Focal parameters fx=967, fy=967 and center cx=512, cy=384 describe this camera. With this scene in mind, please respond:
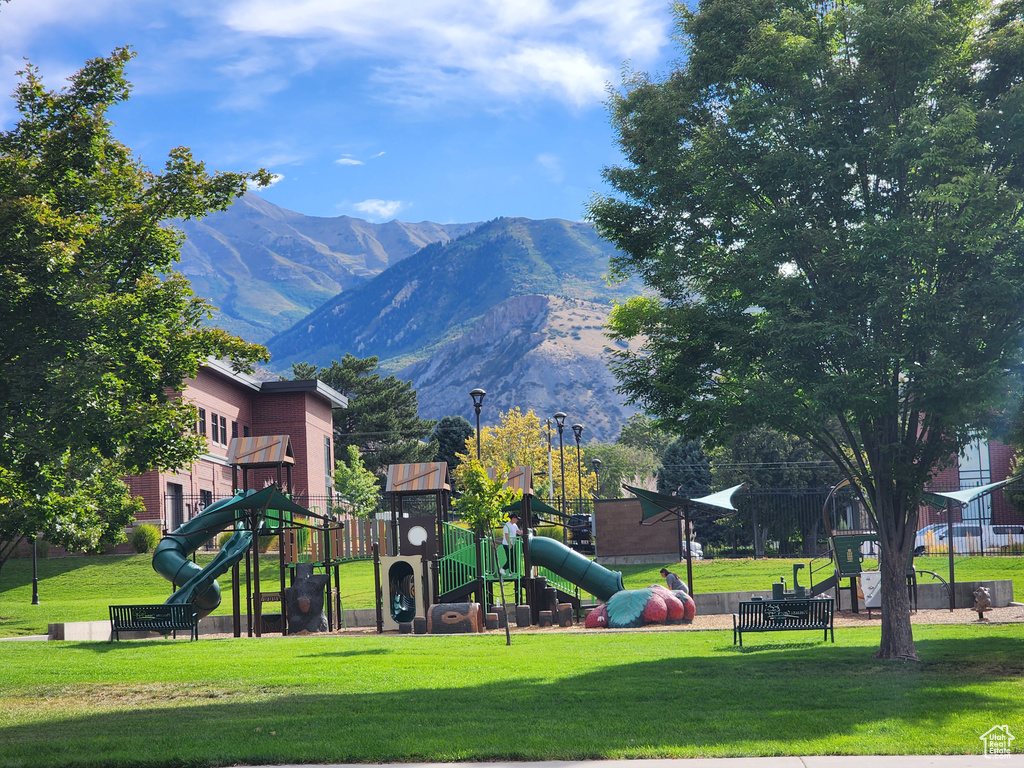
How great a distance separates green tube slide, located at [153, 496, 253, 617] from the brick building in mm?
12149

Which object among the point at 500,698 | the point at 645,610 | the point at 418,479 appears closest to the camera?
the point at 500,698

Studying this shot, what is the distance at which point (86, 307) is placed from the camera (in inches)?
467

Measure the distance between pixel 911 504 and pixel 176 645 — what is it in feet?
42.9

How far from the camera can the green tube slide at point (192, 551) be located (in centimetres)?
2408

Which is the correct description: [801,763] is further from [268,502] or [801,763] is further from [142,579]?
[142,579]

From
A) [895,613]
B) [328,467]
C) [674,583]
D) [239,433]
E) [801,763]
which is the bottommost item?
[674,583]

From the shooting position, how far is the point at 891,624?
13625mm

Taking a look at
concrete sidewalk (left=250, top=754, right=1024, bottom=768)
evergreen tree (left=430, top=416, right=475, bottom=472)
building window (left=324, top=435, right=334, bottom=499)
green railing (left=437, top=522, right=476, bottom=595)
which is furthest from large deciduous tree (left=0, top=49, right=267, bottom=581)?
evergreen tree (left=430, top=416, right=475, bottom=472)

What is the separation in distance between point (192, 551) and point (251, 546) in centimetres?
717

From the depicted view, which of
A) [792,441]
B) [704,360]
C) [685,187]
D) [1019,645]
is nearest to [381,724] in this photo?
[704,360]

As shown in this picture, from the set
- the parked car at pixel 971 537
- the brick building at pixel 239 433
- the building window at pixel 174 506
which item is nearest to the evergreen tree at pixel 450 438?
the brick building at pixel 239 433

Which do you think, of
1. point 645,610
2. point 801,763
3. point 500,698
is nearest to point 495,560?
point 645,610

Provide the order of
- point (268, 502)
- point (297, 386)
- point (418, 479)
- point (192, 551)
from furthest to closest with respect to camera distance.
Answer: point (297, 386), point (192, 551), point (418, 479), point (268, 502)

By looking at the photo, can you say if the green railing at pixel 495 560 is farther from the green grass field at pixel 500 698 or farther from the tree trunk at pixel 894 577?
the tree trunk at pixel 894 577
